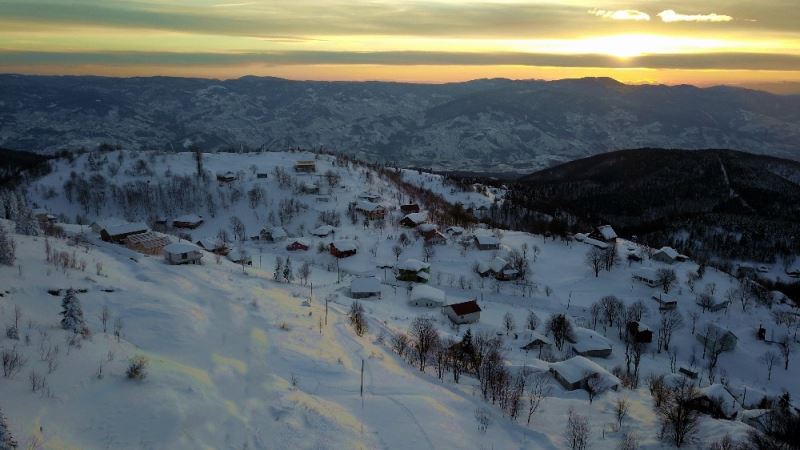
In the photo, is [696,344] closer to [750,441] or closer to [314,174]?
[750,441]

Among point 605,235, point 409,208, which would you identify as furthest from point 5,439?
point 409,208

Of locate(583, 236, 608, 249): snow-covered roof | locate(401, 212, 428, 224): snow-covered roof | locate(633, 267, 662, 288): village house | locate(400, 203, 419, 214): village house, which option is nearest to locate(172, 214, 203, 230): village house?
locate(400, 203, 419, 214): village house

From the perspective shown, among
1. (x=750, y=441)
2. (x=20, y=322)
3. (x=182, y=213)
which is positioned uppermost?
(x=20, y=322)

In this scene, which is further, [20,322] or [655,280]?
[655,280]

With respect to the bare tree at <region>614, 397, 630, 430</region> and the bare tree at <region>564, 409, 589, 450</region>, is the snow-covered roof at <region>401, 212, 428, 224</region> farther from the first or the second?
the bare tree at <region>564, 409, 589, 450</region>

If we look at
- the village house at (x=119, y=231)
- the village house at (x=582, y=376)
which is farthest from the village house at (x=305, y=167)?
the village house at (x=582, y=376)

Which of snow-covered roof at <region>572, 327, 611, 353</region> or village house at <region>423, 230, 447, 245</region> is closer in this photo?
snow-covered roof at <region>572, 327, 611, 353</region>

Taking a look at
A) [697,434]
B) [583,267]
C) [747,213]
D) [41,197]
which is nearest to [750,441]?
[697,434]

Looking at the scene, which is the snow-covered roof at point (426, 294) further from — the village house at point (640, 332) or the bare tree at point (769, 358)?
the bare tree at point (769, 358)
